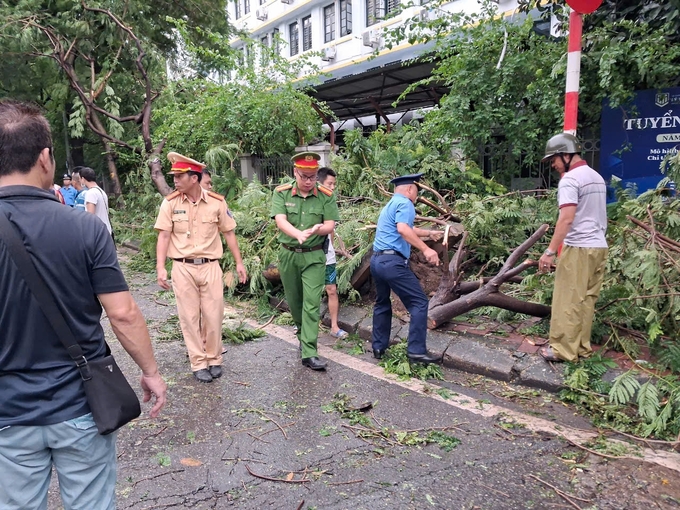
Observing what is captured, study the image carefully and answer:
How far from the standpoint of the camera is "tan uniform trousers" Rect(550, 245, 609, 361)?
178 inches

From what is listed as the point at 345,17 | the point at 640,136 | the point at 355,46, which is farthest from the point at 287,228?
the point at 345,17

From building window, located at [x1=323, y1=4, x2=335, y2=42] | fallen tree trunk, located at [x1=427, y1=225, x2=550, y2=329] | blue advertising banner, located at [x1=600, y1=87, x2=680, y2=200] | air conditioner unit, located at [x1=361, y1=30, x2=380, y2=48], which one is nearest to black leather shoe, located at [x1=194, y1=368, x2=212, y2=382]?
fallen tree trunk, located at [x1=427, y1=225, x2=550, y2=329]

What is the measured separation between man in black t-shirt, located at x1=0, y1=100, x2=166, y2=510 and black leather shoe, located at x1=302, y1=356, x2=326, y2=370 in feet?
9.76

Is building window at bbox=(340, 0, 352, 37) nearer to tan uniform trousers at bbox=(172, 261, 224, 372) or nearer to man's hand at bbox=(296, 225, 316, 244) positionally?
man's hand at bbox=(296, 225, 316, 244)

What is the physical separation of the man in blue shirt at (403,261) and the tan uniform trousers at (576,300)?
1.10 meters

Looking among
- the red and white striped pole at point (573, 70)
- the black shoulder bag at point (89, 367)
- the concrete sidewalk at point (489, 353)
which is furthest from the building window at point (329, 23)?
the black shoulder bag at point (89, 367)

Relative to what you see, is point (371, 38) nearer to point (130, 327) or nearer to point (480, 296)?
point (480, 296)

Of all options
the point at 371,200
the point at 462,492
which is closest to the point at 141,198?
the point at 371,200

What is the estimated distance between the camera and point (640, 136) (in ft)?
22.6

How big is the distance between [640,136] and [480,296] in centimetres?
348

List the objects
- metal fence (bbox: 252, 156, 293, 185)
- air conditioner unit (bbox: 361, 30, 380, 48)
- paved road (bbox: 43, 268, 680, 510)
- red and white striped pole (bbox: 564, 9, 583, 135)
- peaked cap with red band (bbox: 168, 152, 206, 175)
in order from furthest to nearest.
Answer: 1. air conditioner unit (bbox: 361, 30, 380, 48)
2. metal fence (bbox: 252, 156, 293, 185)
3. red and white striped pole (bbox: 564, 9, 583, 135)
4. peaked cap with red band (bbox: 168, 152, 206, 175)
5. paved road (bbox: 43, 268, 680, 510)

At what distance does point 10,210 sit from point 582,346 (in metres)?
4.37

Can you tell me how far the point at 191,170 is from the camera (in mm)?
4758

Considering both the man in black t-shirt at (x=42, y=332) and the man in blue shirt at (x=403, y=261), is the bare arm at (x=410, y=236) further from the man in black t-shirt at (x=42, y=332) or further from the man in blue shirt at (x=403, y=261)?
the man in black t-shirt at (x=42, y=332)
